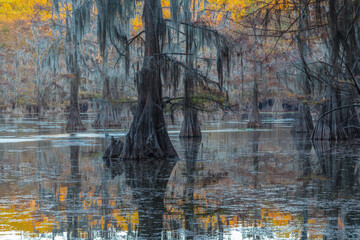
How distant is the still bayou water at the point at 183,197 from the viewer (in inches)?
265

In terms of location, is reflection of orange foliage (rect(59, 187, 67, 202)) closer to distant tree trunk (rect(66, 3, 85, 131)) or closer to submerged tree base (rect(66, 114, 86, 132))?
distant tree trunk (rect(66, 3, 85, 131))

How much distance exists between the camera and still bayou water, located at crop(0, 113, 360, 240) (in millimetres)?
6737

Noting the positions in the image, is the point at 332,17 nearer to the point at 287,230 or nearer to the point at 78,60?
the point at 287,230

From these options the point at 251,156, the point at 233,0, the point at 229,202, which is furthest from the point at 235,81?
the point at 229,202

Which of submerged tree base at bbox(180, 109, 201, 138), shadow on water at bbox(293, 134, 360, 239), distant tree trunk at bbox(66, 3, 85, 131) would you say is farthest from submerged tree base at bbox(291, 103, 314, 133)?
distant tree trunk at bbox(66, 3, 85, 131)

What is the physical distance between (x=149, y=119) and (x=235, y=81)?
2043 centimetres

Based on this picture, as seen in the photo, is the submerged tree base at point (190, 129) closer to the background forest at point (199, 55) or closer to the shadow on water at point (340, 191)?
the background forest at point (199, 55)

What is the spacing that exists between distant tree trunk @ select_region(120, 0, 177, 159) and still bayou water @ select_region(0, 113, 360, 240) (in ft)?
1.91

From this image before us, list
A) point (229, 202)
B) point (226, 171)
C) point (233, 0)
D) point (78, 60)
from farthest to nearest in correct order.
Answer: point (233, 0), point (78, 60), point (226, 171), point (229, 202)

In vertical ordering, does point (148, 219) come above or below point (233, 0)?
below

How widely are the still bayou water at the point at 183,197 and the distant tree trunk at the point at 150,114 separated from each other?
581 mm

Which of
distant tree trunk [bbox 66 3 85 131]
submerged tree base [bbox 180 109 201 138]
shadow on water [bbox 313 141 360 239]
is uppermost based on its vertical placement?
distant tree trunk [bbox 66 3 85 131]

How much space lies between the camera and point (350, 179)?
11.2 m

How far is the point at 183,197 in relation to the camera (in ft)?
30.3
